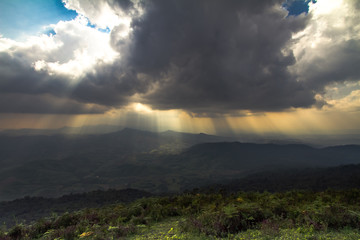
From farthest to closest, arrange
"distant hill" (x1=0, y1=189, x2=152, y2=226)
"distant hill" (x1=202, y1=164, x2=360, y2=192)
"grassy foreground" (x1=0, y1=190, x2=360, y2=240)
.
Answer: "distant hill" (x1=0, y1=189, x2=152, y2=226) → "distant hill" (x1=202, y1=164, x2=360, y2=192) → "grassy foreground" (x1=0, y1=190, x2=360, y2=240)

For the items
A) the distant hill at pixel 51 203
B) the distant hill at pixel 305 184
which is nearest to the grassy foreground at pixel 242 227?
the distant hill at pixel 305 184

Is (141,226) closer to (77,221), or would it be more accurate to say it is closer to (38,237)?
(77,221)

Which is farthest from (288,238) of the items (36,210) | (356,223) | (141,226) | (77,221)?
(36,210)

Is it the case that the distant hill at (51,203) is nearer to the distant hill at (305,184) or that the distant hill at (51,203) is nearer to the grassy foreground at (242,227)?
the distant hill at (305,184)

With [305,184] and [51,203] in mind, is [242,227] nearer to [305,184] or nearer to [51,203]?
[305,184]

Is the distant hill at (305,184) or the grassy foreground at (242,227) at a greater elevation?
the grassy foreground at (242,227)

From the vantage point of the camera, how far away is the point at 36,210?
4631 inches

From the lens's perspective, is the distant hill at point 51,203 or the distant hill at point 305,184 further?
the distant hill at point 51,203

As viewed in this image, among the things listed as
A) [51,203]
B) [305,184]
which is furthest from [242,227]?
[51,203]

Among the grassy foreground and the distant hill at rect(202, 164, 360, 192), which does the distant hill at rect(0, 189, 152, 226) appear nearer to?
the distant hill at rect(202, 164, 360, 192)

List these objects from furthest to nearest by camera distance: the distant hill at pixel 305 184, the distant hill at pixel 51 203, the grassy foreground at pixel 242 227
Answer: the distant hill at pixel 51 203 < the distant hill at pixel 305 184 < the grassy foreground at pixel 242 227

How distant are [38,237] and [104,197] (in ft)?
440

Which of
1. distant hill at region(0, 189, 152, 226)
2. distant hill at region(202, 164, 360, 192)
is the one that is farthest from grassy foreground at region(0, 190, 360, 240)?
distant hill at region(0, 189, 152, 226)

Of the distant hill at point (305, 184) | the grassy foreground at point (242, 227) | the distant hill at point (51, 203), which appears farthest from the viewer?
the distant hill at point (51, 203)
